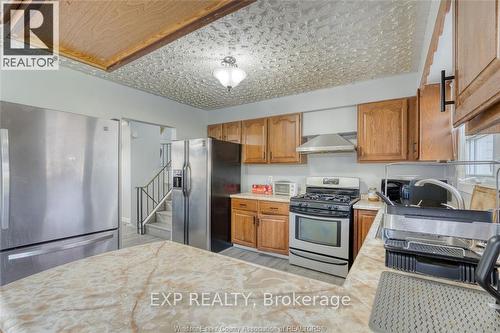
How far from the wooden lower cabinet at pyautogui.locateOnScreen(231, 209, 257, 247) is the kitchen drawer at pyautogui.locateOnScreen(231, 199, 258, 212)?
0.20 feet

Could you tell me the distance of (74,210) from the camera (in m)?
2.02

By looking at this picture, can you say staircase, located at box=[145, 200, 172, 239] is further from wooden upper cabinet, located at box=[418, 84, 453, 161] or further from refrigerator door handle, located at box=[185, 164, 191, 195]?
wooden upper cabinet, located at box=[418, 84, 453, 161]

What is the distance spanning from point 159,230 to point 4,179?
2801mm

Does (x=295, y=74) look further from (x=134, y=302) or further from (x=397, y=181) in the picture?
(x=134, y=302)

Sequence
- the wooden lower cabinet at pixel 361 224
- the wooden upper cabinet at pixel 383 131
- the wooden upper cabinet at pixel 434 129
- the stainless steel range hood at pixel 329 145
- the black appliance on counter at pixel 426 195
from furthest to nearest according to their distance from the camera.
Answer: the stainless steel range hood at pixel 329 145 < the wooden upper cabinet at pixel 383 131 < the wooden lower cabinet at pixel 361 224 < the black appliance on counter at pixel 426 195 < the wooden upper cabinet at pixel 434 129

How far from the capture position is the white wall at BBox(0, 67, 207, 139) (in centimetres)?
227

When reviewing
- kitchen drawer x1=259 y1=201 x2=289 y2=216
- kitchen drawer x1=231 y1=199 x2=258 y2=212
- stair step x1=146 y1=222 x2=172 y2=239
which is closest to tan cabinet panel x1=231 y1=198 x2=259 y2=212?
kitchen drawer x1=231 y1=199 x2=258 y2=212

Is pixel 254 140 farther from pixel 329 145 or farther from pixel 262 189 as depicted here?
pixel 329 145

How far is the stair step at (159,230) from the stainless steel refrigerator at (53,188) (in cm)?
179

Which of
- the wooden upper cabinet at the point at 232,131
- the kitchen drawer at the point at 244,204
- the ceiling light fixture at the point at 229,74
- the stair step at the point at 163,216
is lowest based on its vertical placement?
the stair step at the point at 163,216

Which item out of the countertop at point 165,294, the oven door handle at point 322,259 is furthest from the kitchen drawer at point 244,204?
the countertop at point 165,294

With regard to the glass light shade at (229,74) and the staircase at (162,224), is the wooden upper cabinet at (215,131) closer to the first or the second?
the staircase at (162,224)

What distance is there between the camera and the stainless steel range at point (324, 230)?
8.45 ft

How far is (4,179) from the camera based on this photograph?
1.64m
